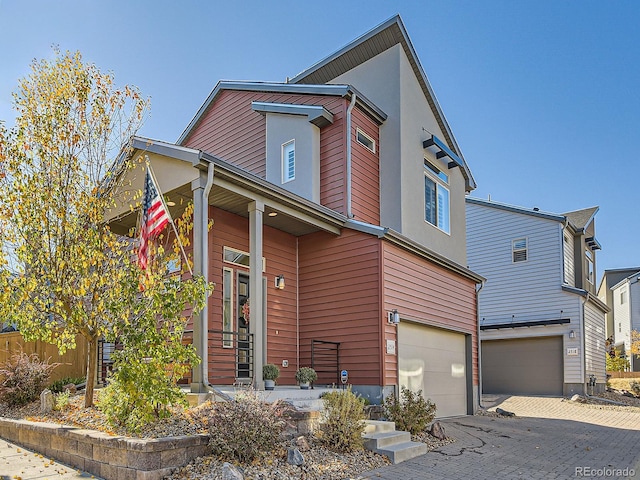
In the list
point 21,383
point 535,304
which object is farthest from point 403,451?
point 535,304

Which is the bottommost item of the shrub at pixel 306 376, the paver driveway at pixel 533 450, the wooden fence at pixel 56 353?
the paver driveway at pixel 533 450

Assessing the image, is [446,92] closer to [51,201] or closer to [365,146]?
[365,146]

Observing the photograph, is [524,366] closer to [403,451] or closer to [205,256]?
[403,451]

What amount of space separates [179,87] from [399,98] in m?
5.43

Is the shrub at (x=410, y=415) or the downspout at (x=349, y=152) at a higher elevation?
the downspout at (x=349, y=152)

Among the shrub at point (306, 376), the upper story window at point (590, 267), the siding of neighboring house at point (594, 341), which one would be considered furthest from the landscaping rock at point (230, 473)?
the upper story window at point (590, 267)

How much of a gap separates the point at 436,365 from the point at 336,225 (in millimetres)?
4444

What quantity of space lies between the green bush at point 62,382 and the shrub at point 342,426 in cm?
528

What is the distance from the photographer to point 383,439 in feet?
25.2

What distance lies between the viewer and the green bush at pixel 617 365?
29578 mm

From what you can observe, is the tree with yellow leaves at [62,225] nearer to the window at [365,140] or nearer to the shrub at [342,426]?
the shrub at [342,426]

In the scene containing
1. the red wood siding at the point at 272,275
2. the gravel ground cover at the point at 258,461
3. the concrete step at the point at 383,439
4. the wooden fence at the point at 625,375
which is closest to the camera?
the gravel ground cover at the point at 258,461

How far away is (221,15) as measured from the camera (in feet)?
38.9

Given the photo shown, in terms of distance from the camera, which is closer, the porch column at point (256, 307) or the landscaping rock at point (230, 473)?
the landscaping rock at point (230, 473)
